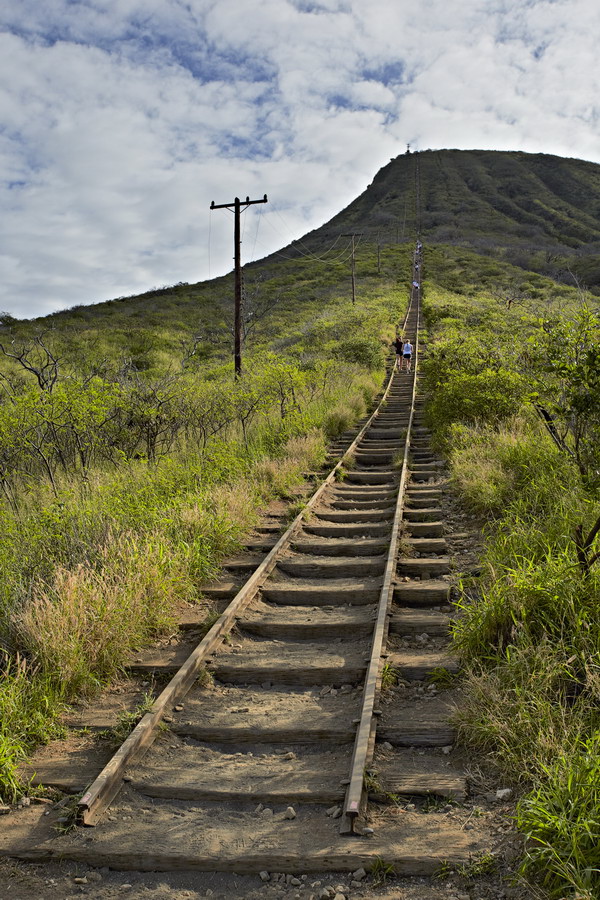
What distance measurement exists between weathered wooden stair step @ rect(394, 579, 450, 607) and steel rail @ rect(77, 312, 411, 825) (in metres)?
Result: 1.47

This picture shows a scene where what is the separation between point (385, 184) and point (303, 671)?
185 meters

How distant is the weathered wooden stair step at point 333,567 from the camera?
295 inches

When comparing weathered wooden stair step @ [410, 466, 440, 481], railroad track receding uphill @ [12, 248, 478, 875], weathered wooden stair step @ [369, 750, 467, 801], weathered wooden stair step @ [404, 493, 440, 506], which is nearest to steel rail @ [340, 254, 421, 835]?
railroad track receding uphill @ [12, 248, 478, 875]

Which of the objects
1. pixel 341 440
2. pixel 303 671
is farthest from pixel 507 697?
pixel 341 440

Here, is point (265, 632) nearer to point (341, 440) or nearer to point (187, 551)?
point (187, 551)

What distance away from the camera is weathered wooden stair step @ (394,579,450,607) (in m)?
6.58

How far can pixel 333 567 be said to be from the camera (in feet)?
24.8

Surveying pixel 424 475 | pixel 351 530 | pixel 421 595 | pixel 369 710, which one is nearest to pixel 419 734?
pixel 369 710

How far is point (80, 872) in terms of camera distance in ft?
11.1

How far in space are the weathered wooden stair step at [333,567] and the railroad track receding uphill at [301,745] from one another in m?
0.02

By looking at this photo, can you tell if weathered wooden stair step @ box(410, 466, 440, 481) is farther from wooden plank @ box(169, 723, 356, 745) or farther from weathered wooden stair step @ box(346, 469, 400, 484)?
wooden plank @ box(169, 723, 356, 745)

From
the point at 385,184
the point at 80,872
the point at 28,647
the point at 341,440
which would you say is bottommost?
the point at 80,872

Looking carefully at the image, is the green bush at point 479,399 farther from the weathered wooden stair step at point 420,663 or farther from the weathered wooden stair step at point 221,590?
the weathered wooden stair step at point 420,663

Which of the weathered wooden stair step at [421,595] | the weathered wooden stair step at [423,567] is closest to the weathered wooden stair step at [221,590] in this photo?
the weathered wooden stair step at [421,595]
